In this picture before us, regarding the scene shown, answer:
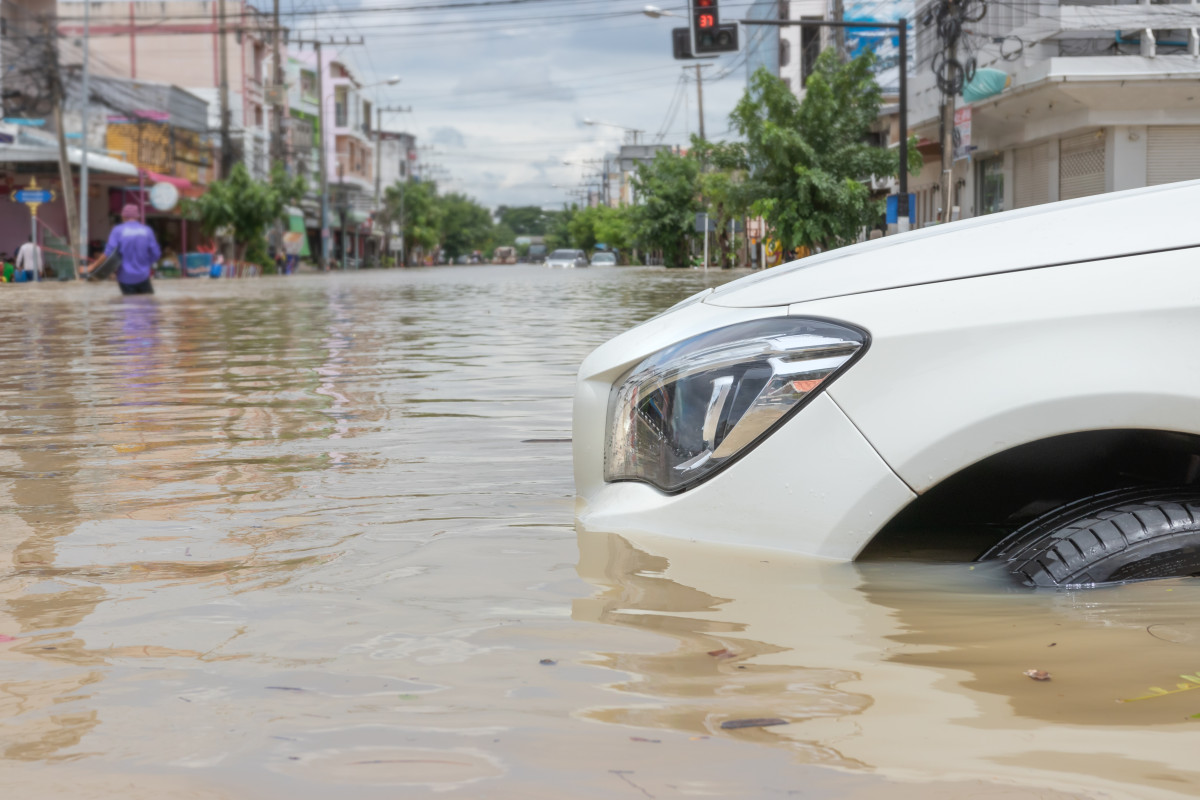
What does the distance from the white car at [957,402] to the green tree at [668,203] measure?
60.2 metres

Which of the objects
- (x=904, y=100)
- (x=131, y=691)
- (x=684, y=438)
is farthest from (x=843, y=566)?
(x=904, y=100)

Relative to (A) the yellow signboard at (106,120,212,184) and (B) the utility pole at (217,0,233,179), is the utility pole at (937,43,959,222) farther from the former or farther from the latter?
(A) the yellow signboard at (106,120,212,184)

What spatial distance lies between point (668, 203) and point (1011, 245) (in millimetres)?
61452

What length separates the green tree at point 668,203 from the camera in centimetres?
6291

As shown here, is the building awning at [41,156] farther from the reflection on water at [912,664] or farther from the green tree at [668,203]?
the reflection on water at [912,664]

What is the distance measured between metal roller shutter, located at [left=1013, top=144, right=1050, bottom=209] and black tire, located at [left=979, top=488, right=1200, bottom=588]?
2771 cm

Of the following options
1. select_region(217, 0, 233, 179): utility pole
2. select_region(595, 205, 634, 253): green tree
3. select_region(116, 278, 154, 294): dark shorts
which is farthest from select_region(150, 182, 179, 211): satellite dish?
select_region(595, 205, 634, 253): green tree

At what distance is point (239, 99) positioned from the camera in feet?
198

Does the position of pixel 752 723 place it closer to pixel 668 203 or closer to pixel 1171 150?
pixel 1171 150

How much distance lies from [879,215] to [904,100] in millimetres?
7789

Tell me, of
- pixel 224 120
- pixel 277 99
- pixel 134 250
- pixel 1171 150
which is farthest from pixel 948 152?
pixel 277 99

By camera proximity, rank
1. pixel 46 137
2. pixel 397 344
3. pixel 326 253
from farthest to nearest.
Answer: pixel 326 253
pixel 46 137
pixel 397 344

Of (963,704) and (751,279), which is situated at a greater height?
(751,279)

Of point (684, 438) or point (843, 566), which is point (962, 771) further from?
point (684, 438)
